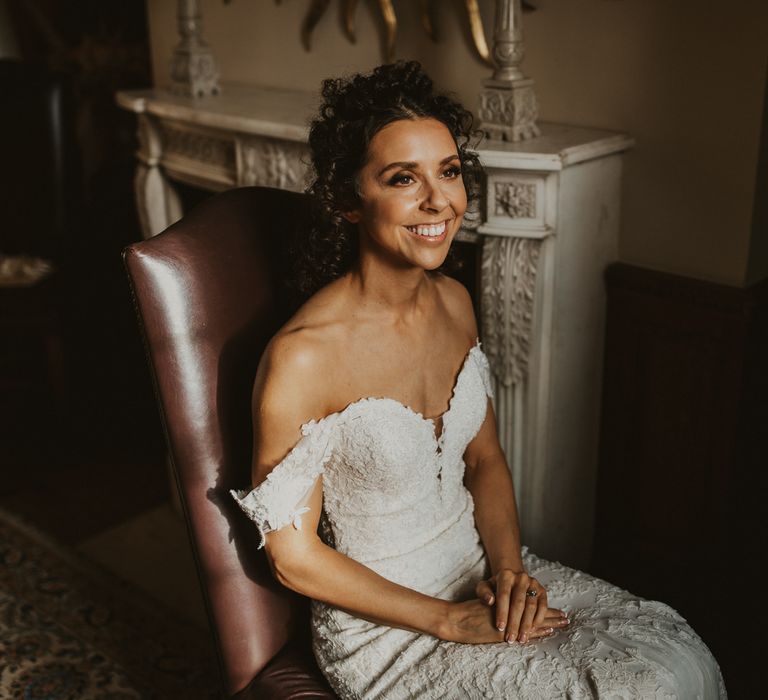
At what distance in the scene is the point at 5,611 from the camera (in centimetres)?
290

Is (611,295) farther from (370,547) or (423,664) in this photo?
(423,664)

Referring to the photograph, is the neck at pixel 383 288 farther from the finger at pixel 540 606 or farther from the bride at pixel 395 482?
the finger at pixel 540 606

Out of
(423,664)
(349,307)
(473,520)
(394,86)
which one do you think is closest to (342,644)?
(423,664)

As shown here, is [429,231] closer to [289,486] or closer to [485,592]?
[289,486]

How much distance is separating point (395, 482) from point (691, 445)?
1018mm

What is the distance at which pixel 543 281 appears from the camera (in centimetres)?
225

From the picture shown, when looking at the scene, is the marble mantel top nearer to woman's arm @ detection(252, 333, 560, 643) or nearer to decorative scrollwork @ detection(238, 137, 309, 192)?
decorative scrollwork @ detection(238, 137, 309, 192)

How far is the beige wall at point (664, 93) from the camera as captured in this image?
212 cm

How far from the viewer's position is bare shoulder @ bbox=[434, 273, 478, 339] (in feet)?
6.33

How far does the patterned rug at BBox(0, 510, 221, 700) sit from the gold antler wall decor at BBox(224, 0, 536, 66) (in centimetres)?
181

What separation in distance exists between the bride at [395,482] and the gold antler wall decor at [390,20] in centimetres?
76

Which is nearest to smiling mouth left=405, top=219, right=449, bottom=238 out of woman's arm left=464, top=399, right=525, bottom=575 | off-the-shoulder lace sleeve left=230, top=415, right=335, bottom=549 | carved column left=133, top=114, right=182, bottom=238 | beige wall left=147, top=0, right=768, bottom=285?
off-the-shoulder lace sleeve left=230, top=415, right=335, bottom=549

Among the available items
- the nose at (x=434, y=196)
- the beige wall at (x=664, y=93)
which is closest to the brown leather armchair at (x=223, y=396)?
the nose at (x=434, y=196)

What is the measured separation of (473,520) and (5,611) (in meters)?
1.72
